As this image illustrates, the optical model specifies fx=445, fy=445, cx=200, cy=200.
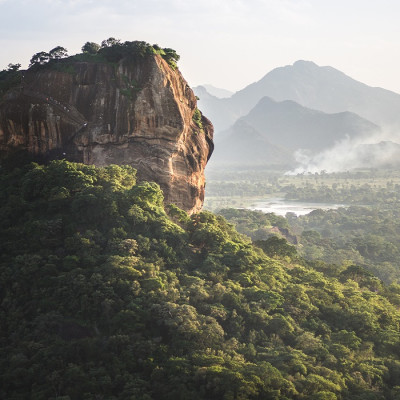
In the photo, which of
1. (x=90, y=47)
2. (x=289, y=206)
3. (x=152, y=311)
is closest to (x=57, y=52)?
(x=90, y=47)

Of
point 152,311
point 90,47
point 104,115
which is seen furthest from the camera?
point 90,47

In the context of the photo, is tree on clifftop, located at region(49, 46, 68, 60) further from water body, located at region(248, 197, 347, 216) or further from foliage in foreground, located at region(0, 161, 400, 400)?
water body, located at region(248, 197, 347, 216)

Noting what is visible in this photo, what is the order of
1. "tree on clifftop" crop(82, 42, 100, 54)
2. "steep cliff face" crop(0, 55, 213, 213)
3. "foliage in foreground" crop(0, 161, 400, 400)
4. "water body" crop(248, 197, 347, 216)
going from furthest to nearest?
"water body" crop(248, 197, 347, 216), "tree on clifftop" crop(82, 42, 100, 54), "steep cliff face" crop(0, 55, 213, 213), "foliage in foreground" crop(0, 161, 400, 400)

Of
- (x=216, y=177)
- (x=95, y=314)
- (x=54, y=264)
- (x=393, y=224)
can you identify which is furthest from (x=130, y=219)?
(x=216, y=177)

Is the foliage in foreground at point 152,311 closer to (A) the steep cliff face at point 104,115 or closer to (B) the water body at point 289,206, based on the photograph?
(A) the steep cliff face at point 104,115

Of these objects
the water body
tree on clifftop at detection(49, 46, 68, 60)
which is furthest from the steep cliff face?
the water body

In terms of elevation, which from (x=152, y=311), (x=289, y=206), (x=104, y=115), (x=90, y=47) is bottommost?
(x=289, y=206)

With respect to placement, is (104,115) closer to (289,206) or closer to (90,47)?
(90,47)
